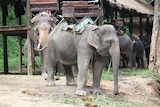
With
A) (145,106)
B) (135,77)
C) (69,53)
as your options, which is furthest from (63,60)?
(135,77)

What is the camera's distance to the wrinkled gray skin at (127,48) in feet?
56.2

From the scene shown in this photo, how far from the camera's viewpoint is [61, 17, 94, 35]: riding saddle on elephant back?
9391 millimetres

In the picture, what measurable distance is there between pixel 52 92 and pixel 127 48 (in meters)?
8.39

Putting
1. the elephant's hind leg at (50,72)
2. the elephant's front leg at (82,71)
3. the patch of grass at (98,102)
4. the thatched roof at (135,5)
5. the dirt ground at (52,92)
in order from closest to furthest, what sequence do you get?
the dirt ground at (52,92) → the patch of grass at (98,102) → the elephant's front leg at (82,71) → the elephant's hind leg at (50,72) → the thatched roof at (135,5)

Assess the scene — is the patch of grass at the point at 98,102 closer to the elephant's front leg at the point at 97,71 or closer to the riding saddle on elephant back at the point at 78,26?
the elephant's front leg at the point at 97,71

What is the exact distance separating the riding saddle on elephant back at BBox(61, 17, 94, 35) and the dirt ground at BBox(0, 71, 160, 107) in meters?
1.26

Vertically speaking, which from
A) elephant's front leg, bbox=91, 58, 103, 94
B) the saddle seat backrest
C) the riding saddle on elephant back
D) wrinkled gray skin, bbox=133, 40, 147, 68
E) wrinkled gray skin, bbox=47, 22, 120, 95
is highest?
the saddle seat backrest

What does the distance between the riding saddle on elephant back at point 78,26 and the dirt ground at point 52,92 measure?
1.26 metres

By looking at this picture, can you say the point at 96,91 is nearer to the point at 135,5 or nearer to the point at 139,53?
the point at 139,53

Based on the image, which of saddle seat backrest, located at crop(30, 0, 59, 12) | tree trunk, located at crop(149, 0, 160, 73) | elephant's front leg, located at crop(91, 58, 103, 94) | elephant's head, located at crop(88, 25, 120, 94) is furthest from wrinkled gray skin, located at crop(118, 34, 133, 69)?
elephant's head, located at crop(88, 25, 120, 94)

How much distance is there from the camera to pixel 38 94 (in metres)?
8.97

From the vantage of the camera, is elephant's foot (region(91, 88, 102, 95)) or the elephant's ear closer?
the elephant's ear

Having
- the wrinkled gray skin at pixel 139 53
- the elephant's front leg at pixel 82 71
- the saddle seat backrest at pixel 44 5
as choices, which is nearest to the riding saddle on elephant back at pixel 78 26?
the elephant's front leg at pixel 82 71

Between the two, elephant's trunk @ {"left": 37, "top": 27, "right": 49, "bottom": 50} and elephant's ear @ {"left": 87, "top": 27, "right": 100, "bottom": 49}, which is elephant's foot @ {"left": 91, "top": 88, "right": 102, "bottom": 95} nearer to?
elephant's ear @ {"left": 87, "top": 27, "right": 100, "bottom": 49}
